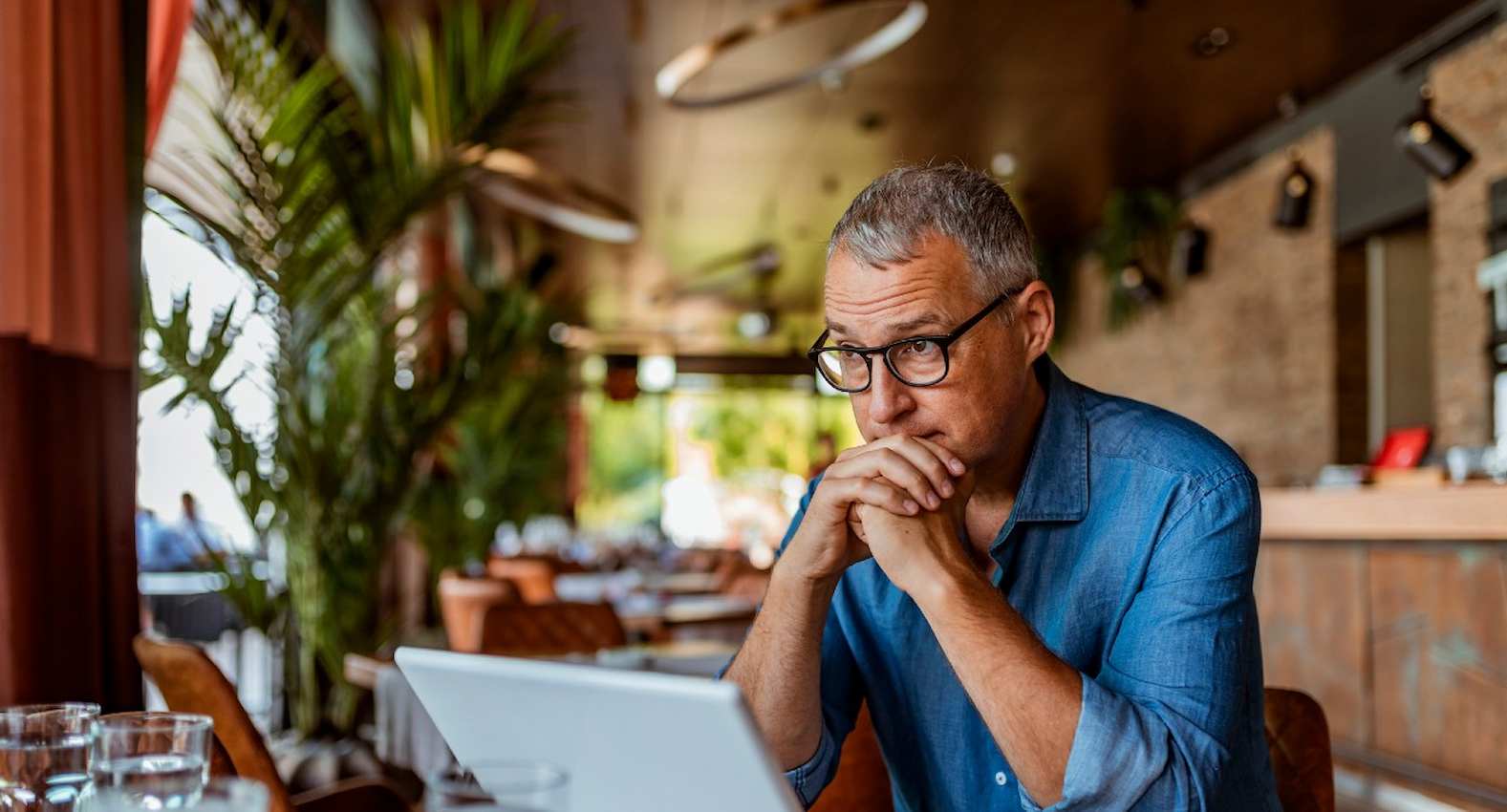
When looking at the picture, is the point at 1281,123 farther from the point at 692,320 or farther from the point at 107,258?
the point at 692,320

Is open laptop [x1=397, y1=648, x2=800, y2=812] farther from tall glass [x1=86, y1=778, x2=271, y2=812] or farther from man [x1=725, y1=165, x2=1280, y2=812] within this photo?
man [x1=725, y1=165, x2=1280, y2=812]

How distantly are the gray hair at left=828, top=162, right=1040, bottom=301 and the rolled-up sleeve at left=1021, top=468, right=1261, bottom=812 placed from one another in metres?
0.35

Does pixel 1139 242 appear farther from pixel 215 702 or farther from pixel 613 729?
pixel 613 729

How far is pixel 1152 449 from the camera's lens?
152 centimetres

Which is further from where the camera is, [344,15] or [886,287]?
[344,15]

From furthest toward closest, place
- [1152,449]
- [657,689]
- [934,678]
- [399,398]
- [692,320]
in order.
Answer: [692,320], [399,398], [934,678], [1152,449], [657,689]

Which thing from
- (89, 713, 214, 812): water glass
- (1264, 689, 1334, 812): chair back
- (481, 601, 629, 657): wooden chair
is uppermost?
(89, 713, 214, 812): water glass

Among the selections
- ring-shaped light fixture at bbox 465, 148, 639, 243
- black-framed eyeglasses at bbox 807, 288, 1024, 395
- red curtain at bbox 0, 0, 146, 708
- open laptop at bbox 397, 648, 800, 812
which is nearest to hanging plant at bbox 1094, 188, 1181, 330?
ring-shaped light fixture at bbox 465, 148, 639, 243

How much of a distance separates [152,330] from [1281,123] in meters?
7.94

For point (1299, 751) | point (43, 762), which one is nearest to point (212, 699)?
point (43, 762)

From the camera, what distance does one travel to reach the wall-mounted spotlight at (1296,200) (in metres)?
7.87

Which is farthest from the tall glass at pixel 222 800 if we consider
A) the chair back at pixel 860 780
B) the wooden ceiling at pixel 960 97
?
the wooden ceiling at pixel 960 97

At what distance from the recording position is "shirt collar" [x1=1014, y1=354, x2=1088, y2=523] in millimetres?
1560

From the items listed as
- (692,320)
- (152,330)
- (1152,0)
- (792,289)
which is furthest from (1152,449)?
(692,320)
